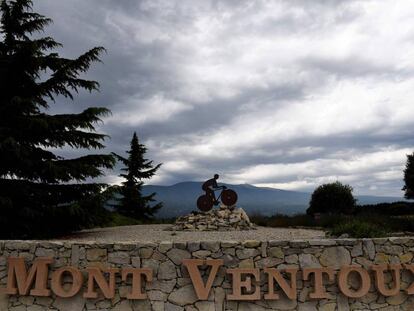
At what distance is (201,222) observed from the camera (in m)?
16.4

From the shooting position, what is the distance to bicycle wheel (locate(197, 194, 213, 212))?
1788 cm

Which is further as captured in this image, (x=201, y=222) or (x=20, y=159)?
(x=201, y=222)

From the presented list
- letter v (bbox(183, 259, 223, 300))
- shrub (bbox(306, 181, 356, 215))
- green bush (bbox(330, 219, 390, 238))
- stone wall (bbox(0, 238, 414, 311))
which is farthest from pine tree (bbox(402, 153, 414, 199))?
letter v (bbox(183, 259, 223, 300))

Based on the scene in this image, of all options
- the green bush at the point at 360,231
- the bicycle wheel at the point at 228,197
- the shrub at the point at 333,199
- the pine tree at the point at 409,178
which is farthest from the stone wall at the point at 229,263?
the pine tree at the point at 409,178

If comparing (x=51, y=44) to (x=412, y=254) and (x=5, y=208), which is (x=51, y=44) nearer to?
(x=5, y=208)

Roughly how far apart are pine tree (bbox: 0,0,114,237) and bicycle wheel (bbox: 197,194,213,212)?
4996mm

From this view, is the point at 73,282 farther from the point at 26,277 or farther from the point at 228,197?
the point at 228,197

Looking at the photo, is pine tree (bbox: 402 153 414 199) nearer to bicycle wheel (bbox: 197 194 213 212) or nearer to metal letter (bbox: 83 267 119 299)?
bicycle wheel (bbox: 197 194 213 212)

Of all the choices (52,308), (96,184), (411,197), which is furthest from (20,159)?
(411,197)

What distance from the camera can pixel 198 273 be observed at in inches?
330

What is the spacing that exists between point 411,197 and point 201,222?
2125cm

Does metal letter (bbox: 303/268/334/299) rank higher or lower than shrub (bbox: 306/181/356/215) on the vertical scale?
lower

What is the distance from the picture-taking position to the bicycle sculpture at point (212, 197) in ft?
58.7

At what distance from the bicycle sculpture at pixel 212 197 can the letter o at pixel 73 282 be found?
9515 millimetres
